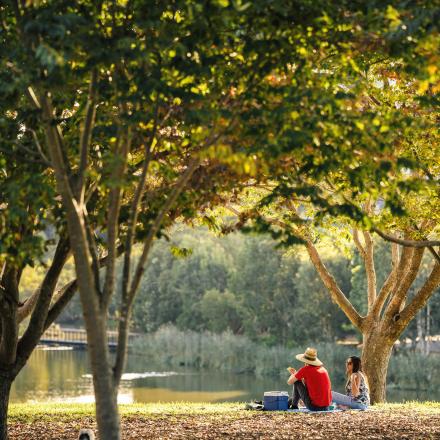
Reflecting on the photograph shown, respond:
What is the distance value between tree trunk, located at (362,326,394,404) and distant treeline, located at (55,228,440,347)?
20.9 m

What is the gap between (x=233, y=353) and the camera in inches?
1817

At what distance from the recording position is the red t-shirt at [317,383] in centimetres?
1252

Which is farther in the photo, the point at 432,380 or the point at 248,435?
the point at 432,380

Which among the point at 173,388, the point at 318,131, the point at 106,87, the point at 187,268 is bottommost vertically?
the point at 173,388

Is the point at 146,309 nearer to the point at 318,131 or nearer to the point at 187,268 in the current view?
the point at 187,268

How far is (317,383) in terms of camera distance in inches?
492

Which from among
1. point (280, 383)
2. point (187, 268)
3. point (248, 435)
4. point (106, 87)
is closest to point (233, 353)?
point (280, 383)

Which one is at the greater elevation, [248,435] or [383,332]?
[383,332]

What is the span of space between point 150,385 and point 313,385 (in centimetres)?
2709

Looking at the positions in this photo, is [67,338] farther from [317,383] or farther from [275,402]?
[317,383]

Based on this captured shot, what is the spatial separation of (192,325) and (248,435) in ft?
162

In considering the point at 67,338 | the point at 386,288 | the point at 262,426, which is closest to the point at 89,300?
the point at 262,426

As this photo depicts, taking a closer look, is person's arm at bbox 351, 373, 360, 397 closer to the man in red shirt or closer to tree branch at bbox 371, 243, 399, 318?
the man in red shirt

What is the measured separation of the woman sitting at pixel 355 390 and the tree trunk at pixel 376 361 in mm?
4409
